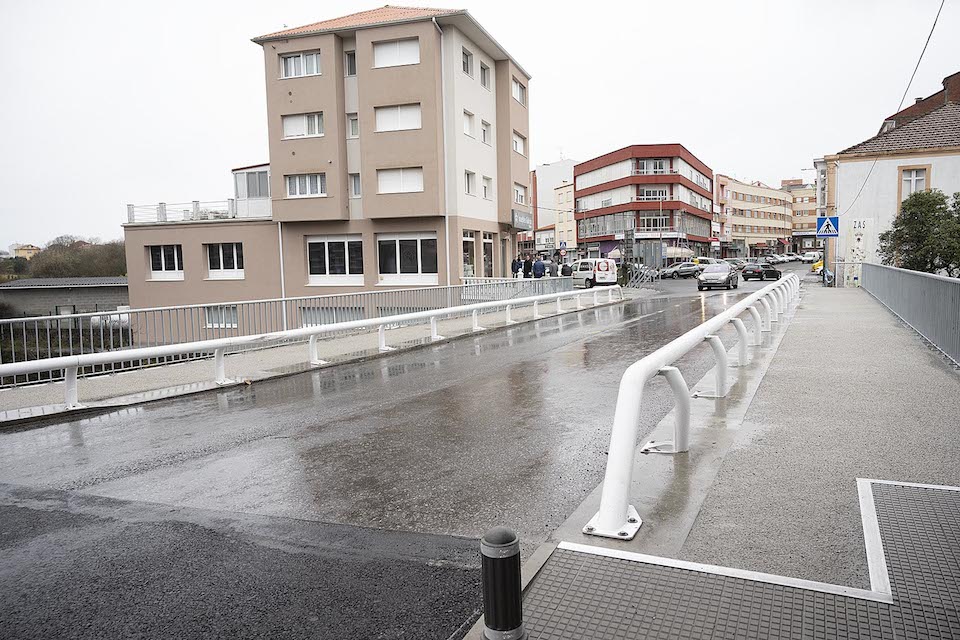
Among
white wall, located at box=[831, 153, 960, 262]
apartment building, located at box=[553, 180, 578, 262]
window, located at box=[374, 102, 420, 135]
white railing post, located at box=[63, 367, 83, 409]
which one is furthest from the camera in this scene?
apartment building, located at box=[553, 180, 578, 262]

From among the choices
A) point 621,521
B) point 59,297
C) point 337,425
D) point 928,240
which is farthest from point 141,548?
point 59,297

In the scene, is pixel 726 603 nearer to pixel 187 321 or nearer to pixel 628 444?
pixel 628 444

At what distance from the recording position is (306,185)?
32812mm

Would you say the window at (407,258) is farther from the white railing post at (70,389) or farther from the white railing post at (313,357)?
the white railing post at (70,389)

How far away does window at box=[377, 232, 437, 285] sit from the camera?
31469 mm

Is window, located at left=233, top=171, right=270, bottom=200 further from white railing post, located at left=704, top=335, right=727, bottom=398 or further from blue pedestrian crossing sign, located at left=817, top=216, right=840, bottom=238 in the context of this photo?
white railing post, located at left=704, top=335, right=727, bottom=398

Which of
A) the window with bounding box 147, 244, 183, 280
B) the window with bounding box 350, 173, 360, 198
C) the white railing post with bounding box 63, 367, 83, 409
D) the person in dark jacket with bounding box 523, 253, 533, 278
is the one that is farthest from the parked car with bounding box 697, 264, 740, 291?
the white railing post with bounding box 63, 367, 83, 409

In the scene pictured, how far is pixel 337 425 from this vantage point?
7.66 meters

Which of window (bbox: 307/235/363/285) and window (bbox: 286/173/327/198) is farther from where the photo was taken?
window (bbox: 307/235/363/285)

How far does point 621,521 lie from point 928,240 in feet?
101

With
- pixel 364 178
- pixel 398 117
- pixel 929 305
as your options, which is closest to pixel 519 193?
pixel 398 117

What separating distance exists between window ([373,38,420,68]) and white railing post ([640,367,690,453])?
2696cm

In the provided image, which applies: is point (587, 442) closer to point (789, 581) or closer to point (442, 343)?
point (789, 581)

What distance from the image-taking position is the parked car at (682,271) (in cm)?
6125
